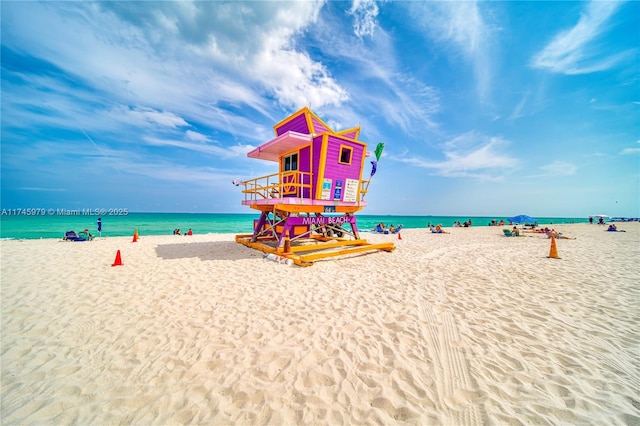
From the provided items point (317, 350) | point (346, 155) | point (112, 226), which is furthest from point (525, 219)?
point (112, 226)

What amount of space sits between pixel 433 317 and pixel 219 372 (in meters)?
4.30

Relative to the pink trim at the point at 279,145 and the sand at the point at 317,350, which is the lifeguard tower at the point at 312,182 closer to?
the pink trim at the point at 279,145

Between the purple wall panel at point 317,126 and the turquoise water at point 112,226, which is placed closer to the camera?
the purple wall panel at point 317,126

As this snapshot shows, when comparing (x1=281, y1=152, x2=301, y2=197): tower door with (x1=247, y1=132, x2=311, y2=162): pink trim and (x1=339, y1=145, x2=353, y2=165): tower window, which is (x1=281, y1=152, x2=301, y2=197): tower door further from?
(x1=339, y1=145, x2=353, y2=165): tower window

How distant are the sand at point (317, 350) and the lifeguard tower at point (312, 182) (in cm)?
394

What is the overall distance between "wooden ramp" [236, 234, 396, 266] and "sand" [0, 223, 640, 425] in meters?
2.18

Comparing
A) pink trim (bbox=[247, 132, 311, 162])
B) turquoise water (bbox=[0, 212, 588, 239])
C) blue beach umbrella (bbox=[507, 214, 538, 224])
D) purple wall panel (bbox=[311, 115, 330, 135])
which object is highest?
purple wall panel (bbox=[311, 115, 330, 135])

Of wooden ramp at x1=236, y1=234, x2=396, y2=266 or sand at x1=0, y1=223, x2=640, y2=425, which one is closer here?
sand at x1=0, y1=223, x2=640, y2=425

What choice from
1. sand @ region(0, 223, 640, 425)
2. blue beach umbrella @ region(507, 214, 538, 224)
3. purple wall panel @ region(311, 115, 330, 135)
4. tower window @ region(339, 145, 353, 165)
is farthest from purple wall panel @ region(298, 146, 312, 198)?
blue beach umbrella @ region(507, 214, 538, 224)

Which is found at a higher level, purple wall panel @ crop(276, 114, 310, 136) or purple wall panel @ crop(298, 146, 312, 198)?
purple wall panel @ crop(276, 114, 310, 136)

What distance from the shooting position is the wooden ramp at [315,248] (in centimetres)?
972

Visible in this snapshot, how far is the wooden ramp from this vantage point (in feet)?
31.9

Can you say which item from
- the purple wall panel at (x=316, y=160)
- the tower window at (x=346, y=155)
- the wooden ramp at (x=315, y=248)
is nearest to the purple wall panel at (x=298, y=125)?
the purple wall panel at (x=316, y=160)

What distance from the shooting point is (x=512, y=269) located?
29.9 ft
